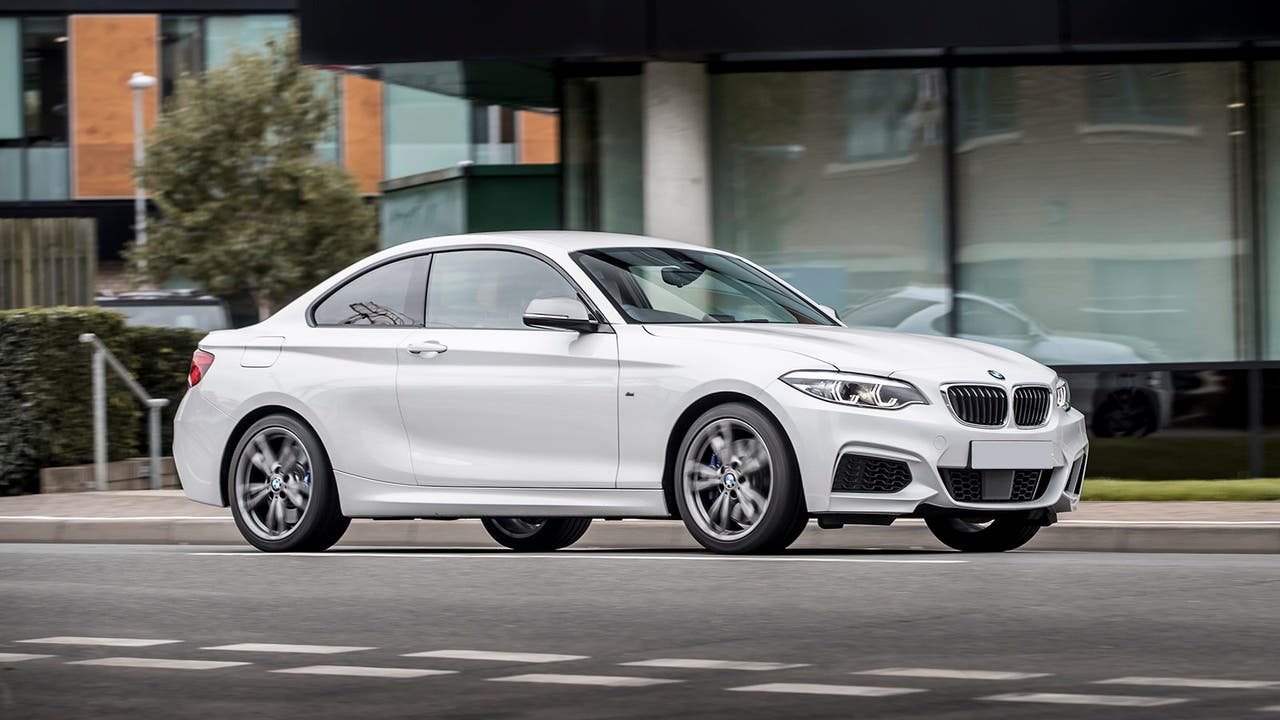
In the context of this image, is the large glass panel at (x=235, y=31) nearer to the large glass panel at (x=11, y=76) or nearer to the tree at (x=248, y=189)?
the large glass panel at (x=11, y=76)

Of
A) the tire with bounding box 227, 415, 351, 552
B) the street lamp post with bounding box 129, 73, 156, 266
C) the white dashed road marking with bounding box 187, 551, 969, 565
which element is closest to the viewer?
the white dashed road marking with bounding box 187, 551, 969, 565

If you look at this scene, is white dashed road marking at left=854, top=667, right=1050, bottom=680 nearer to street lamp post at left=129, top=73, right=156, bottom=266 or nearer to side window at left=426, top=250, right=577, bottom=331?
side window at left=426, top=250, right=577, bottom=331

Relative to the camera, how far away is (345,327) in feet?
36.4

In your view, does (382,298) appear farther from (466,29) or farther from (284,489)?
(466,29)

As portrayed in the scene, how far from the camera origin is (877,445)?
30.7 feet

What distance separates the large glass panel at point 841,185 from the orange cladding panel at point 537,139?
22248 millimetres

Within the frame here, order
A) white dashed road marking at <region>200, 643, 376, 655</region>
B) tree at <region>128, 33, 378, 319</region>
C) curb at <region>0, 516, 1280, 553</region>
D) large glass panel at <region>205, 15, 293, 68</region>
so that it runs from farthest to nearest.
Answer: large glass panel at <region>205, 15, 293, 68</region>
tree at <region>128, 33, 378, 319</region>
curb at <region>0, 516, 1280, 553</region>
white dashed road marking at <region>200, 643, 376, 655</region>

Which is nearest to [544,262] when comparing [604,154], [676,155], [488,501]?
[488,501]

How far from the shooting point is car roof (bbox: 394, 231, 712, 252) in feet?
35.0

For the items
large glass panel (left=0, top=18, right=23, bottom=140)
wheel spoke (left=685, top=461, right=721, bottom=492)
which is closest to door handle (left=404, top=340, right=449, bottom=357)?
wheel spoke (left=685, top=461, right=721, bottom=492)

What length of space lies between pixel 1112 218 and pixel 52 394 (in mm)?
8779

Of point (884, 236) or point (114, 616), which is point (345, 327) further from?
point (884, 236)

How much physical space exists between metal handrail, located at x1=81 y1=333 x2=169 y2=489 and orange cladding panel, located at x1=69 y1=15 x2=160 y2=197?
93.9 feet

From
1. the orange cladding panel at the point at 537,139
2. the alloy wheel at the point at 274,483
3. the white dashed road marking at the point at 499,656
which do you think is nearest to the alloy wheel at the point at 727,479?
the alloy wheel at the point at 274,483
